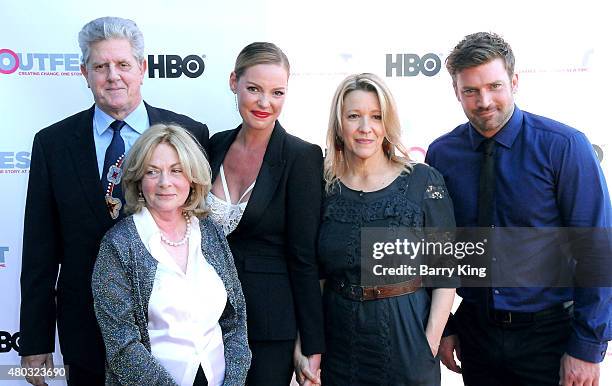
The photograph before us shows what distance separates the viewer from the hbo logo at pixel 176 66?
2875 millimetres

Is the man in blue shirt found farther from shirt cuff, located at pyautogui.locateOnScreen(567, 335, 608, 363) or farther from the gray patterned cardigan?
the gray patterned cardigan

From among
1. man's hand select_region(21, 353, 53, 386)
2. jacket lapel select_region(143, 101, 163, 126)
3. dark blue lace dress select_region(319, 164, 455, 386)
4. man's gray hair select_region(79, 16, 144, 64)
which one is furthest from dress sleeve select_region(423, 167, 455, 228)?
man's hand select_region(21, 353, 53, 386)

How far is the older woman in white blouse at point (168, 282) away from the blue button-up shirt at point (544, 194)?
950 millimetres

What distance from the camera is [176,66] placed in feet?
9.45

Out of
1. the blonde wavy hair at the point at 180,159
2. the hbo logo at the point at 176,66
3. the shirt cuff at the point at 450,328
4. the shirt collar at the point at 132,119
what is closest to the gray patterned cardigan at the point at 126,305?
the blonde wavy hair at the point at 180,159

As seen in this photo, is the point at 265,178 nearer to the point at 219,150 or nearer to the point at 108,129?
Result: the point at 219,150

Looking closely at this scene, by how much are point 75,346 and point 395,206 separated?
1205 millimetres

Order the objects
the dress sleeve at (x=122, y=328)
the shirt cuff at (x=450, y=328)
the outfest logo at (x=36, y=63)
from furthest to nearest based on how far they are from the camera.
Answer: the outfest logo at (x=36, y=63) < the shirt cuff at (x=450, y=328) < the dress sleeve at (x=122, y=328)

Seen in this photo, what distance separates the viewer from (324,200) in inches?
84.6

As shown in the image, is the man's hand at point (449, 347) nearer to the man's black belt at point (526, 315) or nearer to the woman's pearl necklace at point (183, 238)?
the man's black belt at point (526, 315)

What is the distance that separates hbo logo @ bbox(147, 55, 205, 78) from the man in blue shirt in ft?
4.18

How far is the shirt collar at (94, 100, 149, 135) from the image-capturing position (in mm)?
2137

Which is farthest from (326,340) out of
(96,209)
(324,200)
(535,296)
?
(96,209)

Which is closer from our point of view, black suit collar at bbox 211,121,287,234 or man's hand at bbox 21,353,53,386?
black suit collar at bbox 211,121,287,234
